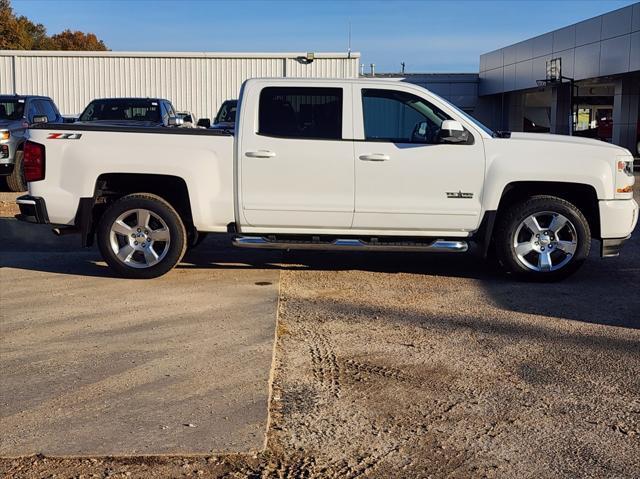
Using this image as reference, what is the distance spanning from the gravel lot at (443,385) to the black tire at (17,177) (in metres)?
8.13

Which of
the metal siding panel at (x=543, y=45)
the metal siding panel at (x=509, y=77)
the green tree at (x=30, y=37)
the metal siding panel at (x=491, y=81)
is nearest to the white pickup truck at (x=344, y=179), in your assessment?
the metal siding panel at (x=543, y=45)

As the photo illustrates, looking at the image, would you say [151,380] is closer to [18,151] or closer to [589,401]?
[589,401]

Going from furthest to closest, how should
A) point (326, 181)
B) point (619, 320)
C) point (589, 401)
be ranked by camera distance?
point (326, 181)
point (619, 320)
point (589, 401)

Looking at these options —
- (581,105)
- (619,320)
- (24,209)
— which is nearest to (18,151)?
(24,209)

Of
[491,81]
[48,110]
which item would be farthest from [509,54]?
[48,110]

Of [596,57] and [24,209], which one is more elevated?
[596,57]

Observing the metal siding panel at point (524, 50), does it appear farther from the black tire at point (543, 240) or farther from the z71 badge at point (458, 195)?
the z71 badge at point (458, 195)

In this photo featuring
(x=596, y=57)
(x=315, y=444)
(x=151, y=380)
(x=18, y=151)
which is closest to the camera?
(x=315, y=444)

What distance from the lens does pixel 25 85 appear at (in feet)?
93.8

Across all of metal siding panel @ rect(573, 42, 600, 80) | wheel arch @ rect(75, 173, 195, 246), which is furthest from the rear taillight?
metal siding panel @ rect(573, 42, 600, 80)

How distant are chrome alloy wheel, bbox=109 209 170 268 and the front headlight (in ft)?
14.8

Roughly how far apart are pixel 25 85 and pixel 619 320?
26.9 m

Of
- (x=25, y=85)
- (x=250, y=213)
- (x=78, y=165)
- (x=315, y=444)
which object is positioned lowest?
(x=315, y=444)

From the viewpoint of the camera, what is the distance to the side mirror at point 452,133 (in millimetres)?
7172
